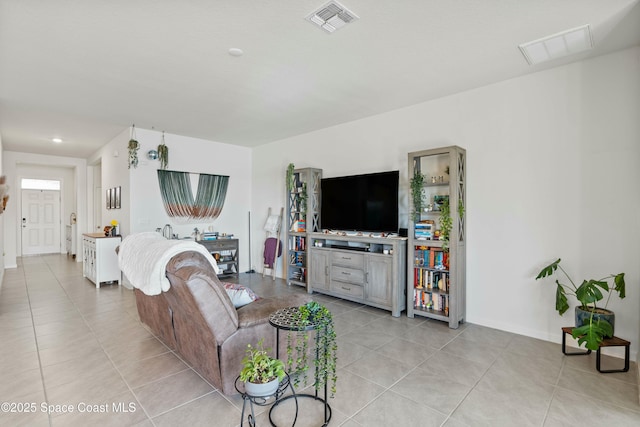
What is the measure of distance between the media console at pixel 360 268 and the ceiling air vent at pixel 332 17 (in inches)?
97.6

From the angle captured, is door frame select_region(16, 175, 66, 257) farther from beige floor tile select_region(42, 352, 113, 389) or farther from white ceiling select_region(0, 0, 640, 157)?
beige floor tile select_region(42, 352, 113, 389)

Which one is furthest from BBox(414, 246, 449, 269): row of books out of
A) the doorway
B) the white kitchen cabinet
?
the doorway

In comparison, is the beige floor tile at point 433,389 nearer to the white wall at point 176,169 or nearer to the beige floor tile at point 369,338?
the beige floor tile at point 369,338

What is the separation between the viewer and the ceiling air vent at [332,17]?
222 cm

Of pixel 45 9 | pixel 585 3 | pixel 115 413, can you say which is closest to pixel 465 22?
pixel 585 3

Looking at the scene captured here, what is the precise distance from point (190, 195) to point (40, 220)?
6693 mm

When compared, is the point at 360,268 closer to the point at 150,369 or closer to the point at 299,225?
the point at 299,225

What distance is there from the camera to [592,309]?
279cm

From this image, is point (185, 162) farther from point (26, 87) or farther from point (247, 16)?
point (247, 16)

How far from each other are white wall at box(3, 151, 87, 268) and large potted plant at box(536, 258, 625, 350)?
9.75 m

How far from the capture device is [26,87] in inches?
142

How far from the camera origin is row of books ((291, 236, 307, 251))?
5.49 metres

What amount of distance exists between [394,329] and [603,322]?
179cm

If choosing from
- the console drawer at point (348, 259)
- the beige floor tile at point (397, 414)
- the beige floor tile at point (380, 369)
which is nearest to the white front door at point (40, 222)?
the console drawer at point (348, 259)
